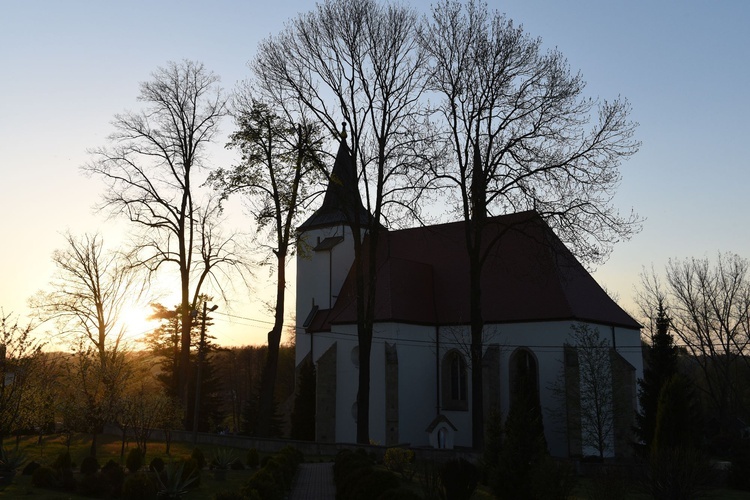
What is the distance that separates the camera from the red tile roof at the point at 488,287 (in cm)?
3066

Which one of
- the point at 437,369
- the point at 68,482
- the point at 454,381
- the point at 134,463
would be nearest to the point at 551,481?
the point at 68,482

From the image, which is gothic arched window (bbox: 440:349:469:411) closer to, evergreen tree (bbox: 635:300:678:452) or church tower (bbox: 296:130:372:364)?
church tower (bbox: 296:130:372:364)

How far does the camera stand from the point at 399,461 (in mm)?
20734

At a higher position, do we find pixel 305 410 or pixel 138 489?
pixel 305 410

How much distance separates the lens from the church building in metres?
29.4

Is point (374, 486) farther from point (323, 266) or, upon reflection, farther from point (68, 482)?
point (323, 266)

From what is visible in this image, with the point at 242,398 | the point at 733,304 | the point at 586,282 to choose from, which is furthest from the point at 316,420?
the point at 242,398

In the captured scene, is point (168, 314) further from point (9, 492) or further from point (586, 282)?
point (586, 282)

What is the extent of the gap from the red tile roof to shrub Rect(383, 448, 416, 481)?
404 inches

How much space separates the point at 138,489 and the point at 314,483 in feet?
17.5

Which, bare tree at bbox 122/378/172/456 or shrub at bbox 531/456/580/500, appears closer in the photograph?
shrub at bbox 531/456/580/500

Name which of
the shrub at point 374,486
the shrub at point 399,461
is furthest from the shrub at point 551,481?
the shrub at point 399,461

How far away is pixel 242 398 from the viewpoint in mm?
79312

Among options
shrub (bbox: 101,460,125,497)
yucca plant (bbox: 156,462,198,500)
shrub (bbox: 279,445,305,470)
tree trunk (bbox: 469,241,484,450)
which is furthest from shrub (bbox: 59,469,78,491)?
tree trunk (bbox: 469,241,484,450)
